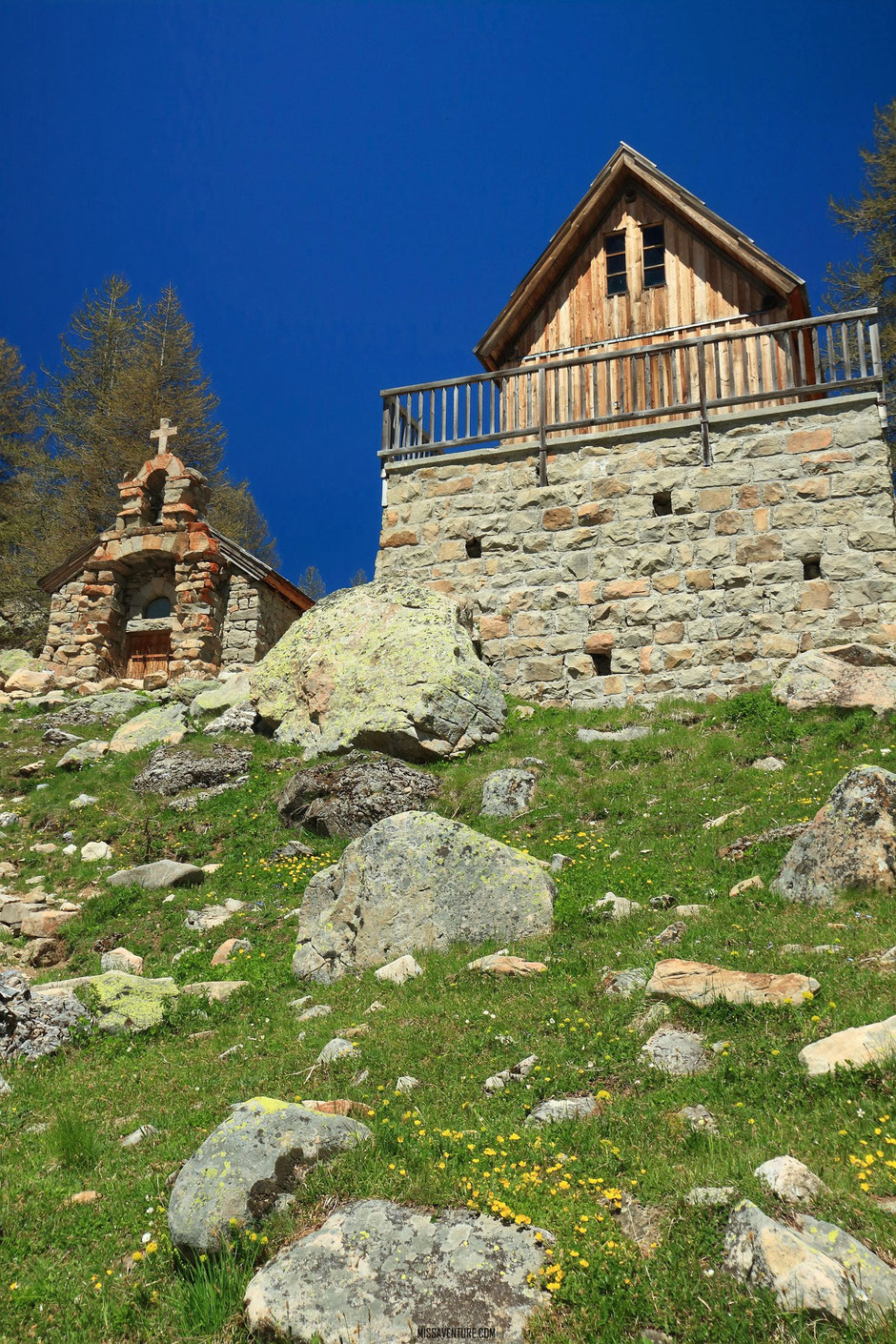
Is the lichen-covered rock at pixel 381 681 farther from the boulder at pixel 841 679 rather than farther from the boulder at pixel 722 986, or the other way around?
the boulder at pixel 722 986

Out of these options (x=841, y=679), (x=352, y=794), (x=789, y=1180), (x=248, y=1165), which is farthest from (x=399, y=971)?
(x=841, y=679)

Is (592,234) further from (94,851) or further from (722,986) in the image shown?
(722,986)

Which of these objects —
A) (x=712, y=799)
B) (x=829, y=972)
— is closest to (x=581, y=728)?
(x=712, y=799)

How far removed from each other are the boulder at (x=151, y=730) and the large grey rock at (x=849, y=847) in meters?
10.9

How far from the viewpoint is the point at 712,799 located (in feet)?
32.7

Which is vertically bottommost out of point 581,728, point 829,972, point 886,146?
point 829,972

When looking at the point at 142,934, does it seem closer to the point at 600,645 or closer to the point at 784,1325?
the point at 784,1325

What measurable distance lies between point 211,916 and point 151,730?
675cm

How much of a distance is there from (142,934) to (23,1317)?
5.80 meters

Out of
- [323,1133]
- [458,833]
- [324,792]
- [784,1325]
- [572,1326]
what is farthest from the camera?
[324,792]

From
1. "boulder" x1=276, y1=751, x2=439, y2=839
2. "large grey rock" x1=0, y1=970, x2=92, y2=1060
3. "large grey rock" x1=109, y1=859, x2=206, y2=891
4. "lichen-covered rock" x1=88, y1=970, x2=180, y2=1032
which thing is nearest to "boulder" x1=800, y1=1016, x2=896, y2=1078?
"lichen-covered rock" x1=88, y1=970, x2=180, y2=1032

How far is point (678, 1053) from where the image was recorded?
5234mm

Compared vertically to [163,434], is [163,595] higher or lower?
lower

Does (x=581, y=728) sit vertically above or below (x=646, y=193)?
below
